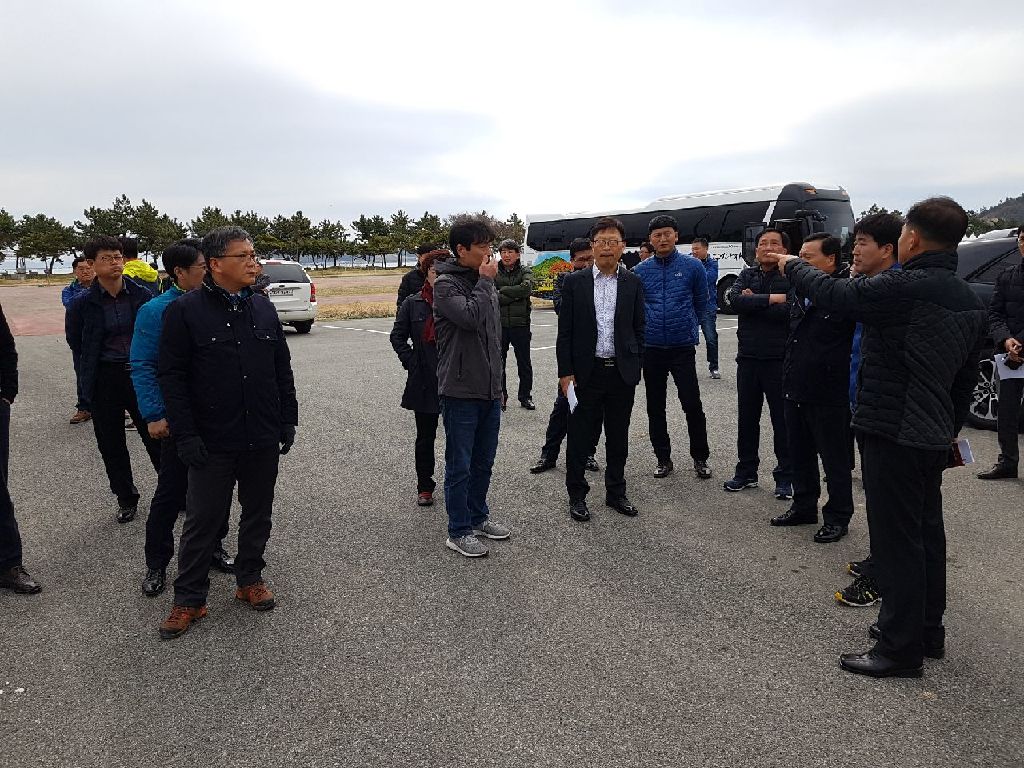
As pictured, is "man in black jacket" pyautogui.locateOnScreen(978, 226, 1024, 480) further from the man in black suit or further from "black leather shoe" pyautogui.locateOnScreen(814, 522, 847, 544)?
the man in black suit

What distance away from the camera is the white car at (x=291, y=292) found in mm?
15781

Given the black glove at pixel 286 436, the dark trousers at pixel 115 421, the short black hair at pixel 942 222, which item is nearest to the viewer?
the short black hair at pixel 942 222

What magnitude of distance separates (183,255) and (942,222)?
359 cm

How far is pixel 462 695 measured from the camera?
8.86 feet

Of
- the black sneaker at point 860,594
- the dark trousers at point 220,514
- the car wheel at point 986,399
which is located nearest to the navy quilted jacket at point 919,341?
the black sneaker at point 860,594

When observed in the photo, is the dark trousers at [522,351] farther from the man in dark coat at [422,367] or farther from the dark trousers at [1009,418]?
the dark trousers at [1009,418]

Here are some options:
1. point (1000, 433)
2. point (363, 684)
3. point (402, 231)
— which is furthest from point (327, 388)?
point (402, 231)

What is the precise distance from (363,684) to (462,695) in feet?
1.39

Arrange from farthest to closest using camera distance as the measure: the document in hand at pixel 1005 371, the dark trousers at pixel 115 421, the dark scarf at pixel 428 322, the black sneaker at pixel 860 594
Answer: the document in hand at pixel 1005 371, the dark scarf at pixel 428 322, the dark trousers at pixel 115 421, the black sneaker at pixel 860 594

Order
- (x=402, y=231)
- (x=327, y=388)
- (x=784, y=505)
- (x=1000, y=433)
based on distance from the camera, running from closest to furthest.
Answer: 1. (x=784, y=505)
2. (x=1000, y=433)
3. (x=327, y=388)
4. (x=402, y=231)

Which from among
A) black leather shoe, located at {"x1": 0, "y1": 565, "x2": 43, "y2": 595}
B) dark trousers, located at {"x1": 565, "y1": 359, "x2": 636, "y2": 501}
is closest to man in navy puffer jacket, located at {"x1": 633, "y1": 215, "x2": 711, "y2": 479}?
dark trousers, located at {"x1": 565, "y1": 359, "x2": 636, "y2": 501}

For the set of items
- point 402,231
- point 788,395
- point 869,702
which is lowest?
point 869,702

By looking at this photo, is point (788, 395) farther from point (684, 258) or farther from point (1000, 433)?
point (1000, 433)

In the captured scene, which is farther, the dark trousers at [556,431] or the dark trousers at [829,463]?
the dark trousers at [556,431]
